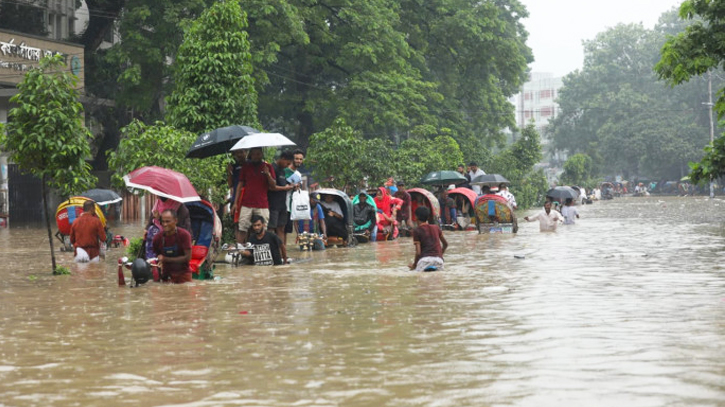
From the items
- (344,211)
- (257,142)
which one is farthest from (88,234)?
(344,211)

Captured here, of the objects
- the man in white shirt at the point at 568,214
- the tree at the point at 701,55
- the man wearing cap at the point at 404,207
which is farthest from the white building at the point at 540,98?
the tree at the point at 701,55

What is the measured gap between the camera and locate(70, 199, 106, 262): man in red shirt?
17.7m

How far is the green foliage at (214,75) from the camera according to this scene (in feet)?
72.0

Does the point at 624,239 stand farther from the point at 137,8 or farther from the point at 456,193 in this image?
the point at 137,8

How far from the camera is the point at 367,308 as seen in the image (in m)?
10.5

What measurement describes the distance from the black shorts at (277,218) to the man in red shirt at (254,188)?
0.33 m

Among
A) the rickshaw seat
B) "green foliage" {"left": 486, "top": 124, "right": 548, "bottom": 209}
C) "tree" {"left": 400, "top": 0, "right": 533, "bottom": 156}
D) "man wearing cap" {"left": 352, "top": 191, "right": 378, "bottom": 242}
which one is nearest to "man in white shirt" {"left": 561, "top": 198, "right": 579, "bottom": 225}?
"man wearing cap" {"left": 352, "top": 191, "right": 378, "bottom": 242}

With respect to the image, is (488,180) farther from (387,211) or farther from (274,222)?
(274,222)

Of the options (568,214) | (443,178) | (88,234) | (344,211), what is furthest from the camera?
(568,214)

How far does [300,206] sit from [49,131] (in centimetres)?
656

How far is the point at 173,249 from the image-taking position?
43.2 ft

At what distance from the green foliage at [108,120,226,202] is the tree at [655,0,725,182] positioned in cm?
875

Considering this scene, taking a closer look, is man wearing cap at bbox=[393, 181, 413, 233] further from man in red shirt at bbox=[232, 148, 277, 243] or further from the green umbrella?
man in red shirt at bbox=[232, 148, 277, 243]

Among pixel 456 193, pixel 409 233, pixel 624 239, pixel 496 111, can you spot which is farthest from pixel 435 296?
pixel 496 111
